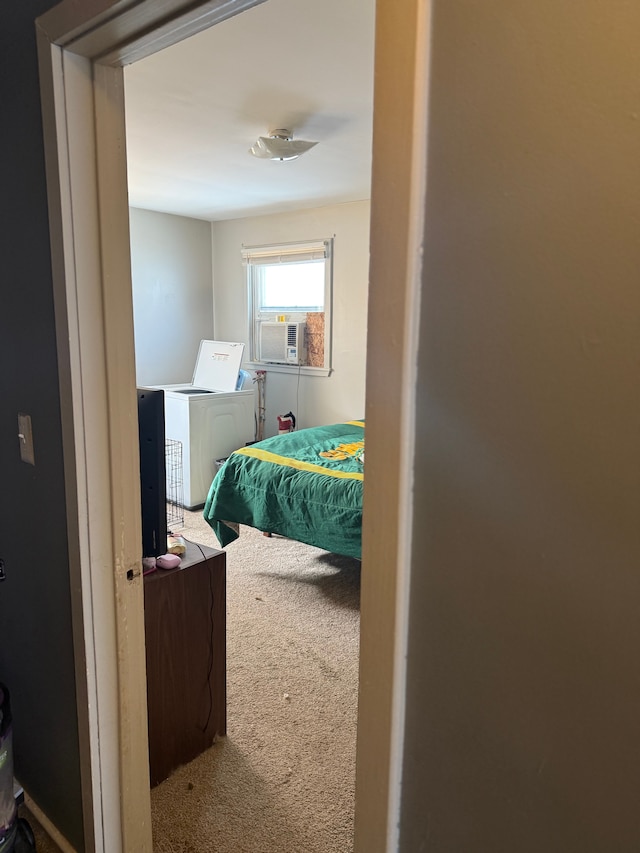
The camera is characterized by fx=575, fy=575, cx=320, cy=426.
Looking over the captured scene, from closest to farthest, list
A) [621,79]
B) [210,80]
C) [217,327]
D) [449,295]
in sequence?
1. [621,79]
2. [449,295]
3. [210,80]
4. [217,327]

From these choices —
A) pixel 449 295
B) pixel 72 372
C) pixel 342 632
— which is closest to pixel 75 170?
pixel 72 372

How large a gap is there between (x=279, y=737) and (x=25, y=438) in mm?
1364

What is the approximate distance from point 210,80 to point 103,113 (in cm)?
124

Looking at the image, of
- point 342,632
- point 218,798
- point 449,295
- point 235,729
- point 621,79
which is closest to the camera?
point 621,79

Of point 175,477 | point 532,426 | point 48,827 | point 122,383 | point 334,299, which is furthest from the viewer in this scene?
point 334,299

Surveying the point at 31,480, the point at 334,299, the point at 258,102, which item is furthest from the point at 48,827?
the point at 334,299

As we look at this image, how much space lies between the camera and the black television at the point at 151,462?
5.64ft

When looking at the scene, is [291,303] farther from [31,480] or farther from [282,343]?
[31,480]

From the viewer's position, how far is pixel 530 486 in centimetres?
60

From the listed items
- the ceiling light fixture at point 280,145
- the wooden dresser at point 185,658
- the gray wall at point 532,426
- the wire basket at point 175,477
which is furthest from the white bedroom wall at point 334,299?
the gray wall at point 532,426

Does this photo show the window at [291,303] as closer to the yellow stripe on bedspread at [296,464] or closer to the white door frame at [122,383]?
the yellow stripe on bedspread at [296,464]

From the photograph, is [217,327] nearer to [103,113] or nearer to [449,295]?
[103,113]

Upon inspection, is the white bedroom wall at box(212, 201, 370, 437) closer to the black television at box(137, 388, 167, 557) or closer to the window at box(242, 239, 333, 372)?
the window at box(242, 239, 333, 372)

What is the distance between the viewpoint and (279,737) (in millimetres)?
2037
